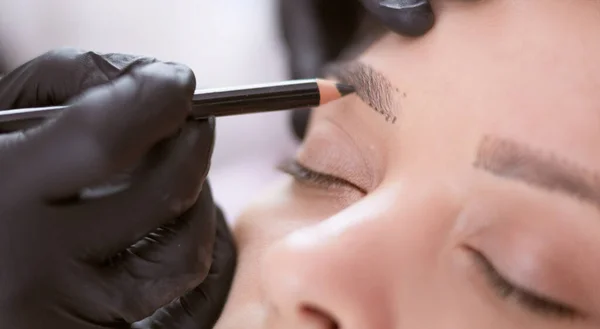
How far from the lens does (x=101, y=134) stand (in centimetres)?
53

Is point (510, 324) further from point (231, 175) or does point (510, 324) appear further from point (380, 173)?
point (231, 175)

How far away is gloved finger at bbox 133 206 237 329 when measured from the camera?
2.25 ft

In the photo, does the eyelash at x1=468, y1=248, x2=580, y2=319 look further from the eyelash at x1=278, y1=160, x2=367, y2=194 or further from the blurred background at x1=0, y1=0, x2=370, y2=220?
the blurred background at x1=0, y1=0, x2=370, y2=220

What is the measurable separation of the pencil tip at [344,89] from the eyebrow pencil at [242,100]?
0.10 ft

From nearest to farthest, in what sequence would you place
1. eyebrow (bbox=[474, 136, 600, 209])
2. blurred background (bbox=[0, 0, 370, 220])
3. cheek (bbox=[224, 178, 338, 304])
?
1. eyebrow (bbox=[474, 136, 600, 209])
2. cheek (bbox=[224, 178, 338, 304])
3. blurred background (bbox=[0, 0, 370, 220])

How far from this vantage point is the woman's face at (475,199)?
1.71 feet

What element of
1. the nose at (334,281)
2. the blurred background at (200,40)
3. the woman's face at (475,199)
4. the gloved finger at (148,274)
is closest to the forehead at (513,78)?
the woman's face at (475,199)

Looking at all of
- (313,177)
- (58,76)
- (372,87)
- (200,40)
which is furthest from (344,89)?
(200,40)

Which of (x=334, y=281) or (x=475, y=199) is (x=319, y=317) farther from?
(x=475, y=199)

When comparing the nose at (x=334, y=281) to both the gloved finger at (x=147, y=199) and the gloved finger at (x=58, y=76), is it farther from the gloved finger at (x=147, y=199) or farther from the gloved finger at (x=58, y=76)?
the gloved finger at (x=58, y=76)

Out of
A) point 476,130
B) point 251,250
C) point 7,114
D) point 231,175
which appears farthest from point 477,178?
point 231,175

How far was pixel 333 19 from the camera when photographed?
0.79 m

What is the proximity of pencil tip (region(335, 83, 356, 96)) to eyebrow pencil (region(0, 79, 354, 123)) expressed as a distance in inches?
1.2

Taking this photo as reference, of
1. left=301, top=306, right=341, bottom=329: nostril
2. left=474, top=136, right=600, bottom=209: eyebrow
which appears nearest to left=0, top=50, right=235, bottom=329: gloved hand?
left=301, top=306, right=341, bottom=329: nostril
